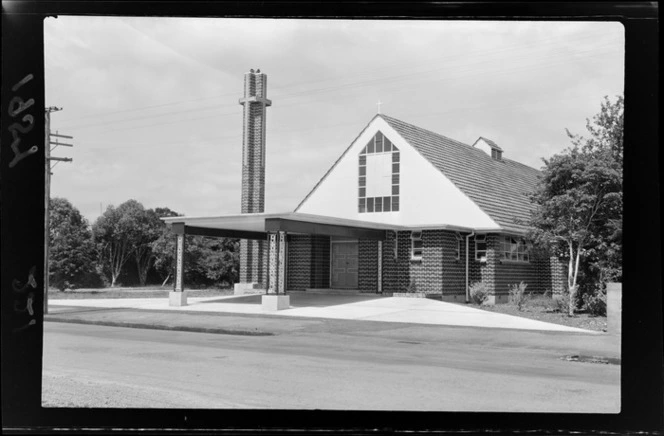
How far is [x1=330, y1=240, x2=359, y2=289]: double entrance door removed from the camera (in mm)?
28469

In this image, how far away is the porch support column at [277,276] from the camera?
866 inches

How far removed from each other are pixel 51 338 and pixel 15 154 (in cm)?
1148

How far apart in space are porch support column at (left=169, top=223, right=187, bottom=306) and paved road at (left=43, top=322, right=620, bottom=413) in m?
7.56

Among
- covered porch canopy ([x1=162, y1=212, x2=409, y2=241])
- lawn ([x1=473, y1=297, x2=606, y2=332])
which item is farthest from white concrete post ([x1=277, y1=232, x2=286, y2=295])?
lawn ([x1=473, y1=297, x2=606, y2=332])

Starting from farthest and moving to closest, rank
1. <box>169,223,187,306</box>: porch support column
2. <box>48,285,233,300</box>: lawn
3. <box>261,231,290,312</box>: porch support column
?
1. <box>48,285,233,300</box>: lawn
2. <box>169,223,187,306</box>: porch support column
3. <box>261,231,290,312</box>: porch support column

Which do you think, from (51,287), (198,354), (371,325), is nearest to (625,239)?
(198,354)

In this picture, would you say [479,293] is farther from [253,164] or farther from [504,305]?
[253,164]

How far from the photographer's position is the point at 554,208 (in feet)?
67.7

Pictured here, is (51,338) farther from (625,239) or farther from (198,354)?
(625,239)

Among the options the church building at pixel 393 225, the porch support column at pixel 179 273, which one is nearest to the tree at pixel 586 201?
the church building at pixel 393 225

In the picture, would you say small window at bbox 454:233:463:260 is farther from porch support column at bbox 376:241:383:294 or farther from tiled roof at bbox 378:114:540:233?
porch support column at bbox 376:241:383:294

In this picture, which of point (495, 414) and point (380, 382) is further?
point (380, 382)

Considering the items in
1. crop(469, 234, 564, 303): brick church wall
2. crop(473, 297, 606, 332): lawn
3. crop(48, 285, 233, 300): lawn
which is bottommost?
crop(48, 285, 233, 300): lawn

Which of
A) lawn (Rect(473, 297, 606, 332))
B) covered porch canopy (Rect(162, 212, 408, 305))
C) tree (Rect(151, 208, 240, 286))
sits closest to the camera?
lawn (Rect(473, 297, 606, 332))
